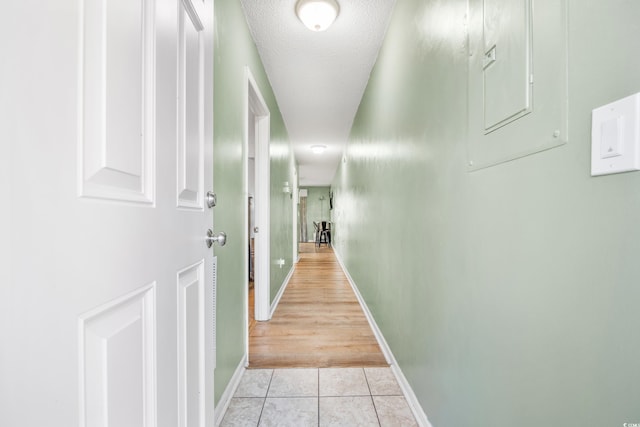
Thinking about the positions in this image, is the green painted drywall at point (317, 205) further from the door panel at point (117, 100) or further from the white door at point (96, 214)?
the door panel at point (117, 100)

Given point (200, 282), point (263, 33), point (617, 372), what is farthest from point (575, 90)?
point (263, 33)

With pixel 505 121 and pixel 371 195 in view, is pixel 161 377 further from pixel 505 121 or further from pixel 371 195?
pixel 371 195

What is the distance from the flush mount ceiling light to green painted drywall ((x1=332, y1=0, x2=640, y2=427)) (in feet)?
1.41

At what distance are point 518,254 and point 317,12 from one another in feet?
5.82

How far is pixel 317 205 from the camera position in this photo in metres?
11.6

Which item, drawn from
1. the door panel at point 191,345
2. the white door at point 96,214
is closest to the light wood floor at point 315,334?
the door panel at point 191,345

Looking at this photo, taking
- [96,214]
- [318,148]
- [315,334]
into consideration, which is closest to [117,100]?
[96,214]

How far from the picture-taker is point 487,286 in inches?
35.8

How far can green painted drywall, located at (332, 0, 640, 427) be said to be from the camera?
0.52m

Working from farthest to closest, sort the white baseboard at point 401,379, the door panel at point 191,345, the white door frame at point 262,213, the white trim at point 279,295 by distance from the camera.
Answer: the white trim at point 279,295
the white door frame at point 262,213
the white baseboard at point 401,379
the door panel at point 191,345

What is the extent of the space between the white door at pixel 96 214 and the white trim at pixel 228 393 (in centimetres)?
69

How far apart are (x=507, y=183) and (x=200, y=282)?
3.22ft

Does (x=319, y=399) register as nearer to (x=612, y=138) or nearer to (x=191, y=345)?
(x=191, y=345)

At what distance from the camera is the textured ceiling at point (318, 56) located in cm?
196
